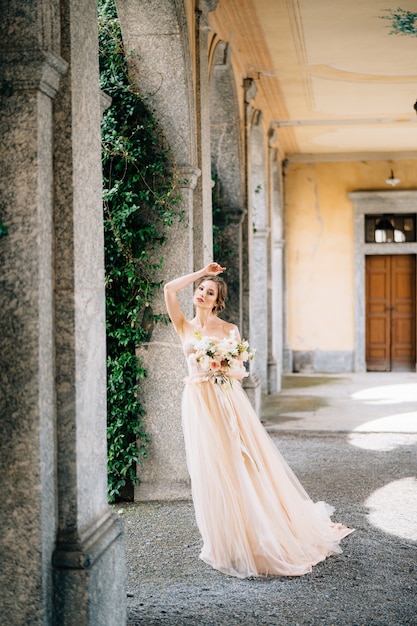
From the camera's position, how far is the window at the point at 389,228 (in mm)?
15641

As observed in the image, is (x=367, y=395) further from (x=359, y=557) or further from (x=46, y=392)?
(x=46, y=392)

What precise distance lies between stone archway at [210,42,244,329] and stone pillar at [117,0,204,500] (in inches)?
106

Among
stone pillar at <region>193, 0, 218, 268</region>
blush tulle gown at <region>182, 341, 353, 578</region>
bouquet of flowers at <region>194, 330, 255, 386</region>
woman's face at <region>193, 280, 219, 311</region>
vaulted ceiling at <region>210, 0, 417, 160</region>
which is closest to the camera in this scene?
blush tulle gown at <region>182, 341, 353, 578</region>

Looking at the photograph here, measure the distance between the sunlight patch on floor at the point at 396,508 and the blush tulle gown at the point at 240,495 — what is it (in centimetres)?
62

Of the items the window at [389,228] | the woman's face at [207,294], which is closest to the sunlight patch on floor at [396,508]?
the woman's face at [207,294]

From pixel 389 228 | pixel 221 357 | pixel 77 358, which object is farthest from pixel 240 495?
pixel 389 228

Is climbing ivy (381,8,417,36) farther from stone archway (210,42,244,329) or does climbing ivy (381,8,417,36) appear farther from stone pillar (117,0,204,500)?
stone pillar (117,0,204,500)

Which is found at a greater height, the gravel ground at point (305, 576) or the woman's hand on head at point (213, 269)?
the woman's hand on head at point (213, 269)

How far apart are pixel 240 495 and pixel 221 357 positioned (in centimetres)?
80

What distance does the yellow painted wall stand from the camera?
51.5 feet

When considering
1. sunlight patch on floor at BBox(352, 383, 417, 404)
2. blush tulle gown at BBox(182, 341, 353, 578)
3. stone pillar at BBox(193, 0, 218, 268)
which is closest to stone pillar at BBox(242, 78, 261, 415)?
stone pillar at BBox(193, 0, 218, 268)

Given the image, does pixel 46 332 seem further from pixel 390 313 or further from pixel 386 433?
pixel 390 313

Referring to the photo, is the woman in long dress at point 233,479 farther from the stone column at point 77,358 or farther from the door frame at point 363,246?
Result: the door frame at point 363,246

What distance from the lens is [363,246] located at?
1559 cm
